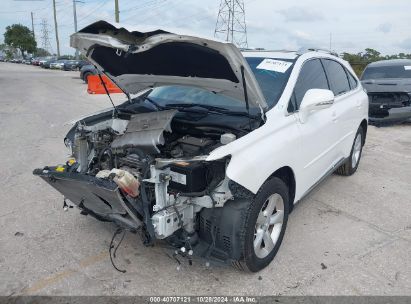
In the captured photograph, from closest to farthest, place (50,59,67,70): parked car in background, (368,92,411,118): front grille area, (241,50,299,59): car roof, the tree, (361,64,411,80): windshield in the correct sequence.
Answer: (241,50,299,59): car roof
(368,92,411,118): front grille area
(361,64,411,80): windshield
(50,59,67,70): parked car in background
the tree

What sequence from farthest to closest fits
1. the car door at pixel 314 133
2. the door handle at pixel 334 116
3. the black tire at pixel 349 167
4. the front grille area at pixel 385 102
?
1. the front grille area at pixel 385 102
2. the black tire at pixel 349 167
3. the door handle at pixel 334 116
4. the car door at pixel 314 133

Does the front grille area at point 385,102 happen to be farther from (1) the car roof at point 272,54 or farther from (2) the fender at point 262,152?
(2) the fender at point 262,152

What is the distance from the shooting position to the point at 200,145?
323 centimetres

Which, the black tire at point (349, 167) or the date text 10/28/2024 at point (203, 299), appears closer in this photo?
the date text 10/28/2024 at point (203, 299)

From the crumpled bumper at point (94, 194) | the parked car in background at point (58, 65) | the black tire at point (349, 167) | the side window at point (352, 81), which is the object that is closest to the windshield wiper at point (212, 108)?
the crumpled bumper at point (94, 194)

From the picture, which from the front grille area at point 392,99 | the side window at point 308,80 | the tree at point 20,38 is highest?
the tree at point 20,38

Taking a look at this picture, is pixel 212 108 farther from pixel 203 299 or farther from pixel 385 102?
pixel 385 102

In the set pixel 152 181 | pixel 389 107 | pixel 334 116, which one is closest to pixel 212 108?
pixel 152 181

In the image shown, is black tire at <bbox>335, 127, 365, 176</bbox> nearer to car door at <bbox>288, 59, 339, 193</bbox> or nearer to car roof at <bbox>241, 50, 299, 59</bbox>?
car door at <bbox>288, 59, 339, 193</bbox>

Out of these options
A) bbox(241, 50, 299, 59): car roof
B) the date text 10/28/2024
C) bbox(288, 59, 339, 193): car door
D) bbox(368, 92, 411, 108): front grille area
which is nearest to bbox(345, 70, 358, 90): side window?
bbox(288, 59, 339, 193): car door

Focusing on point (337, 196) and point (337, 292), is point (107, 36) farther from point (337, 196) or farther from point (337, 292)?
point (337, 196)

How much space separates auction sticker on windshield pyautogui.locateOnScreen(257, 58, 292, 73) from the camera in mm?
3795

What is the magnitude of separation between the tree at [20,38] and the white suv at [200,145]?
292 feet

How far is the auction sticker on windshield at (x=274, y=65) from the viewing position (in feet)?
12.5
